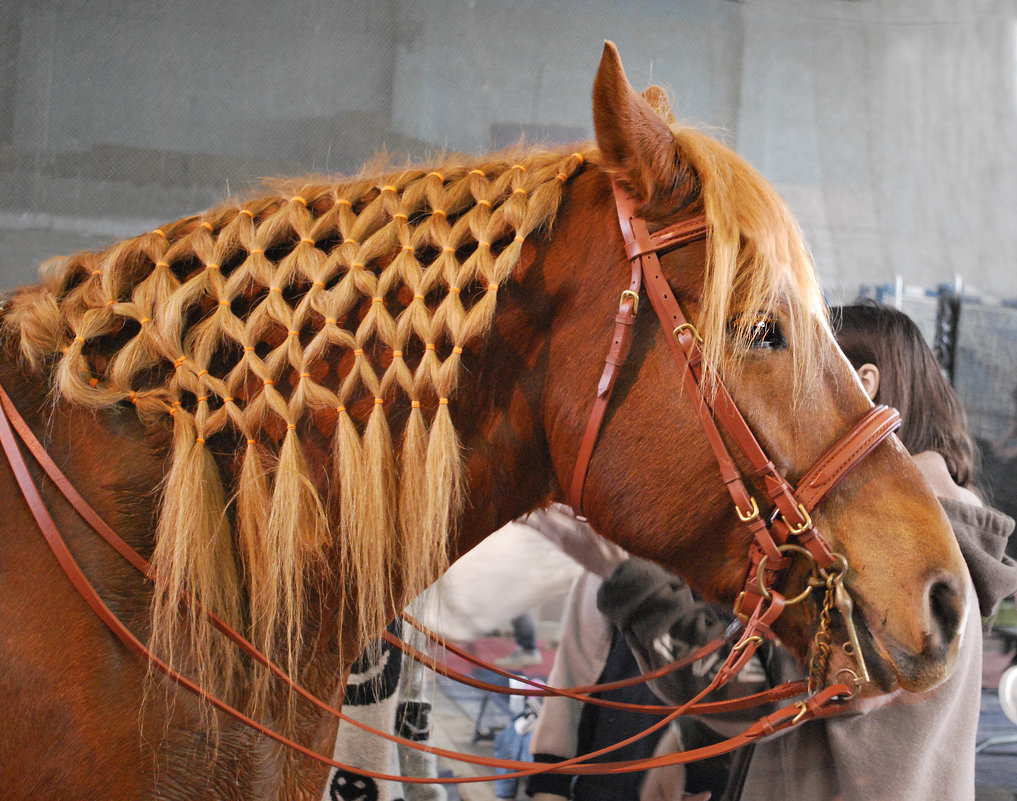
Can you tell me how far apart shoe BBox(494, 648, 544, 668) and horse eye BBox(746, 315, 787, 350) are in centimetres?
155

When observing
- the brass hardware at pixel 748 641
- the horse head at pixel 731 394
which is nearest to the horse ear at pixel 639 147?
the horse head at pixel 731 394

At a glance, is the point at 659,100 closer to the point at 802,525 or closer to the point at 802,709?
the point at 802,525

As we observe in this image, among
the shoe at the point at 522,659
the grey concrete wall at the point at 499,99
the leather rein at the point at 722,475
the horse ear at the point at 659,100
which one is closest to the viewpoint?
the leather rein at the point at 722,475

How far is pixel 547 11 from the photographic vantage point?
2.06m

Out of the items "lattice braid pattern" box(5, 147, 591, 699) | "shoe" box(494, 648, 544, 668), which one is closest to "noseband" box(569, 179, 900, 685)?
"lattice braid pattern" box(5, 147, 591, 699)

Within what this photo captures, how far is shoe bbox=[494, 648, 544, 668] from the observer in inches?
85.0

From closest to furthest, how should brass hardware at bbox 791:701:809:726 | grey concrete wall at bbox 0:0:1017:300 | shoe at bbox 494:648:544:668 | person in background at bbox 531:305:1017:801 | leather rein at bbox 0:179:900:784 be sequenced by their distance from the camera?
leather rein at bbox 0:179:900:784
brass hardware at bbox 791:701:809:726
person in background at bbox 531:305:1017:801
grey concrete wall at bbox 0:0:1017:300
shoe at bbox 494:648:544:668

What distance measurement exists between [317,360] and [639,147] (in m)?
0.45

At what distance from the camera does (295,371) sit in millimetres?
875

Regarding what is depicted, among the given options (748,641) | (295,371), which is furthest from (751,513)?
(295,371)

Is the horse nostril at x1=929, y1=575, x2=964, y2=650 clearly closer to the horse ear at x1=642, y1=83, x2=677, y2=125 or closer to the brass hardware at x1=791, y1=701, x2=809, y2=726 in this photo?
the brass hardware at x1=791, y1=701, x2=809, y2=726

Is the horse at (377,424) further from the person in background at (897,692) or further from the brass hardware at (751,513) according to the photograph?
the person in background at (897,692)

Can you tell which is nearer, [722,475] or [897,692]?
[722,475]

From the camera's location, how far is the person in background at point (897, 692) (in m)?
1.22
